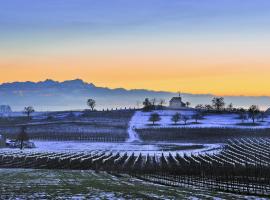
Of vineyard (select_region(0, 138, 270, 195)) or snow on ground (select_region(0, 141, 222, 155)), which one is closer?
vineyard (select_region(0, 138, 270, 195))

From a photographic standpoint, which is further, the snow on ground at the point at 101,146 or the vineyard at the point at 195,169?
the snow on ground at the point at 101,146

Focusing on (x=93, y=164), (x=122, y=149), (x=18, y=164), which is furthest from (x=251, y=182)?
(x=122, y=149)

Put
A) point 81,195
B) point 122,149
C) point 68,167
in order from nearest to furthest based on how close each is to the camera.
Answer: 1. point 81,195
2. point 68,167
3. point 122,149

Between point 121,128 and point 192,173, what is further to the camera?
point 121,128

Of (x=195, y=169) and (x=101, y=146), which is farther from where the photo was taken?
(x=101, y=146)

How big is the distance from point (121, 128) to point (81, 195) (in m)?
166

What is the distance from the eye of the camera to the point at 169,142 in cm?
15712

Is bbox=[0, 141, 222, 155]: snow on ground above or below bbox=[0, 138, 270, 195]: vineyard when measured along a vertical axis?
above

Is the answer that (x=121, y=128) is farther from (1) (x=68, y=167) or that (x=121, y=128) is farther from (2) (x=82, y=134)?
(1) (x=68, y=167)

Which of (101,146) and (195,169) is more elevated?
(101,146)

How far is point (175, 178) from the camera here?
6016cm

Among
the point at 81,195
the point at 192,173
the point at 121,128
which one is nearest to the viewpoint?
the point at 81,195

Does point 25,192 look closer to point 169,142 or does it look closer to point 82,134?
point 169,142

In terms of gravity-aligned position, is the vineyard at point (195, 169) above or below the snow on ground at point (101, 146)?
below
